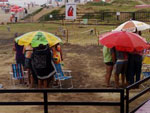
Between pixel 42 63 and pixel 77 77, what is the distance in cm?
263

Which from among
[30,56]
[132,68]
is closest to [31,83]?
[30,56]

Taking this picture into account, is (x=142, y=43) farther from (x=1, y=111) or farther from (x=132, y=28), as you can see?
(x=1, y=111)

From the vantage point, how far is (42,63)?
309 inches

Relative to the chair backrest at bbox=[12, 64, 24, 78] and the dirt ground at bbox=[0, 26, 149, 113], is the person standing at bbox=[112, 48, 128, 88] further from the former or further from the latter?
the chair backrest at bbox=[12, 64, 24, 78]

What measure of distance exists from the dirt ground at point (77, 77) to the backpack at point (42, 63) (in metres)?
0.60

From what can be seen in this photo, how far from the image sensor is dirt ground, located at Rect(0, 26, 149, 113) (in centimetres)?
695

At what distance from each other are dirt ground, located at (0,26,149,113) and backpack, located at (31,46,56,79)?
1.98ft

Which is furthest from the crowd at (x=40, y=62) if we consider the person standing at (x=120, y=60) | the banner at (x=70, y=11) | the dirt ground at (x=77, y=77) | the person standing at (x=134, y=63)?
the banner at (x=70, y=11)

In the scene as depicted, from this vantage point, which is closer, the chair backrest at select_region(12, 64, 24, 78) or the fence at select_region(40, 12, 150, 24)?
the chair backrest at select_region(12, 64, 24, 78)

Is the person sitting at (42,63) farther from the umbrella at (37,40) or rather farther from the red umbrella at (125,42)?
the red umbrella at (125,42)

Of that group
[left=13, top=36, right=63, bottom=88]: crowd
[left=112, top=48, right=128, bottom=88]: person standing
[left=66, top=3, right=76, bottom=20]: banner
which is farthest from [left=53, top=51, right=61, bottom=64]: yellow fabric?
[left=66, top=3, right=76, bottom=20]: banner

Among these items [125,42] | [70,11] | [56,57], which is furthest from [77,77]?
[70,11]

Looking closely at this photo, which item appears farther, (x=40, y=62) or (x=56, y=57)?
(x=56, y=57)

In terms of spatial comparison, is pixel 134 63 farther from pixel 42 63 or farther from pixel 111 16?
pixel 111 16
